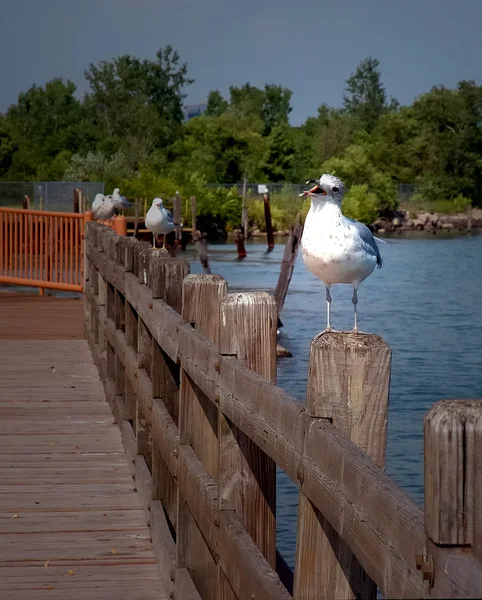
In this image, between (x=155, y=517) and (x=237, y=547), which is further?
(x=155, y=517)

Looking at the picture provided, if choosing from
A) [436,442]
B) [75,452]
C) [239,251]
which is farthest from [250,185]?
[436,442]

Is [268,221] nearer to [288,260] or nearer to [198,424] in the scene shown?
[288,260]

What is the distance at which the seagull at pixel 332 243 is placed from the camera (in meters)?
4.19

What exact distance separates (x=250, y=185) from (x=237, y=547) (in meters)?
87.1

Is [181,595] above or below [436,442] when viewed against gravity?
below

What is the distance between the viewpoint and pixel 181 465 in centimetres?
434

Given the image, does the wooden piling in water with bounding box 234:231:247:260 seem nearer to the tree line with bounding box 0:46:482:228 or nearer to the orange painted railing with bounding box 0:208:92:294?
the tree line with bounding box 0:46:482:228

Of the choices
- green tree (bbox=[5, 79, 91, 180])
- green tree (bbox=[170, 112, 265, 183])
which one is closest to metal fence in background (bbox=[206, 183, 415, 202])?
green tree (bbox=[170, 112, 265, 183])

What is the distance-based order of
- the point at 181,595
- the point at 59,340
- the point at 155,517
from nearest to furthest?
1. the point at 181,595
2. the point at 155,517
3. the point at 59,340

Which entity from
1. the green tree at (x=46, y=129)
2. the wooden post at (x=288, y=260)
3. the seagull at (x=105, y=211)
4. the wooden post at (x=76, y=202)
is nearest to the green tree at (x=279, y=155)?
the green tree at (x=46, y=129)

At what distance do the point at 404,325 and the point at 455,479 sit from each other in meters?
32.5

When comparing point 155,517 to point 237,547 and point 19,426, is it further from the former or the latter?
point 19,426

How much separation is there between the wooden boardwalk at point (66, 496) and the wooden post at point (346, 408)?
A: 2214mm

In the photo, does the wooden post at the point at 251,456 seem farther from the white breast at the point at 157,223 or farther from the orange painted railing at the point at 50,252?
the orange painted railing at the point at 50,252
